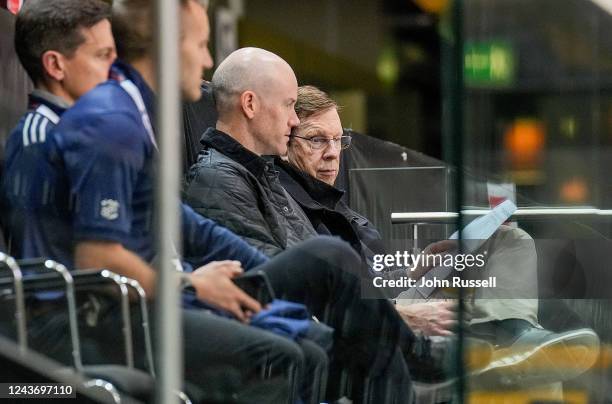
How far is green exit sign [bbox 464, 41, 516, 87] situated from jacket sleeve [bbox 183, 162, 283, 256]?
613 millimetres

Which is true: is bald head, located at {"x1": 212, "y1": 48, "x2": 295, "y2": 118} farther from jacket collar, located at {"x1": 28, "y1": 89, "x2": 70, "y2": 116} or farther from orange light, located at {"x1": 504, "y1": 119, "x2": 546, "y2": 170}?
orange light, located at {"x1": 504, "y1": 119, "x2": 546, "y2": 170}

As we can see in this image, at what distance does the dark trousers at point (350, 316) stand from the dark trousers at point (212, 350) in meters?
0.07

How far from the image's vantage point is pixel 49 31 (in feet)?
13.1

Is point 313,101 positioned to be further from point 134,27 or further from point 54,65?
point 54,65

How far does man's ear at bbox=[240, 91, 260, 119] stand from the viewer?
4.18 meters

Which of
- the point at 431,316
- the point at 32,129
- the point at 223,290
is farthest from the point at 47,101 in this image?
the point at 431,316

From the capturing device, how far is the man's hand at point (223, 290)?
3.95 meters

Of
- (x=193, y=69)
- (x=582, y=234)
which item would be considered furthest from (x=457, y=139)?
(x=193, y=69)

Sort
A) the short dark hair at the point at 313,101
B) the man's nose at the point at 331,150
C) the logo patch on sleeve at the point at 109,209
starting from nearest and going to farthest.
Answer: the logo patch on sleeve at the point at 109,209 → the short dark hair at the point at 313,101 → the man's nose at the point at 331,150

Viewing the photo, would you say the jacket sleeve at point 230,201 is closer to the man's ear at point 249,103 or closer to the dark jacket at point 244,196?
the dark jacket at point 244,196

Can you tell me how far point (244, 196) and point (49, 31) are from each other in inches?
24.9

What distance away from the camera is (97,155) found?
389 cm

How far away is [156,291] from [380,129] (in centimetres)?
66

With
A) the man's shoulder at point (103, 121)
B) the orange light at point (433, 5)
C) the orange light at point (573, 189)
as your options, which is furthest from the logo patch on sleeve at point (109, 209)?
the orange light at point (573, 189)
